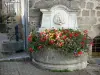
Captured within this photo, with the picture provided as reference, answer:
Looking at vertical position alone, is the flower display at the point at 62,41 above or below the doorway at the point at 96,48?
above

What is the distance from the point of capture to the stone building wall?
28.6 feet

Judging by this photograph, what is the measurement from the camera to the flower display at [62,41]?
7.65 metres

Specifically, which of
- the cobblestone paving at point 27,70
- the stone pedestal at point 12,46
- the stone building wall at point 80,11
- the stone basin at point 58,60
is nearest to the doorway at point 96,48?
the stone building wall at point 80,11

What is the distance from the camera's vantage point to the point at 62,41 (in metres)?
7.65

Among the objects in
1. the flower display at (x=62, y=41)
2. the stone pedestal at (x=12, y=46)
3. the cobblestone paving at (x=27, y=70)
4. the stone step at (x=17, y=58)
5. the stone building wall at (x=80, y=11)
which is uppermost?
the stone building wall at (x=80, y=11)

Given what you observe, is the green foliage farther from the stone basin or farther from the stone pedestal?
the stone pedestal

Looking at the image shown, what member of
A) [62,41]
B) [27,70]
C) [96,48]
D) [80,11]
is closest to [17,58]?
[27,70]

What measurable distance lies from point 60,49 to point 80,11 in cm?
191

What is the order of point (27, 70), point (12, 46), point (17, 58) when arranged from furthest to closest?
point (12, 46) < point (17, 58) < point (27, 70)

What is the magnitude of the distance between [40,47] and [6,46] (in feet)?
6.60

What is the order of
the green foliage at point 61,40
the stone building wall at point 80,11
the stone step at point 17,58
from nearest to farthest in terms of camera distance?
1. the green foliage at point 61,40
2. the stone step at point 17,58
3. the stone building wall at point 80,11

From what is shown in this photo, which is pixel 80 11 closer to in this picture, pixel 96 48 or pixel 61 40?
pixel 96 48

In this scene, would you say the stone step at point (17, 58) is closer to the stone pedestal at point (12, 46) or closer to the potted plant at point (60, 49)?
the stone pedestal at point (12, 46)

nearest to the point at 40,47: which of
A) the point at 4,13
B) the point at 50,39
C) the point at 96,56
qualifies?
the point at 50,39
